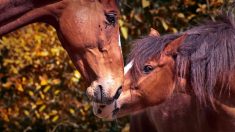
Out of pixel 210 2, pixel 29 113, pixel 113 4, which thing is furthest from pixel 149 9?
pixel 113 4

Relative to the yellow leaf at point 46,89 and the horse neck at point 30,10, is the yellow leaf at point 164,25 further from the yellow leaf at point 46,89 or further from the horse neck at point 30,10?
the horse neck at point 30,10

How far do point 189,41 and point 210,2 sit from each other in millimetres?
1280

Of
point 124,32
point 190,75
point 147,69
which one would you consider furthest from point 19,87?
point 190,75

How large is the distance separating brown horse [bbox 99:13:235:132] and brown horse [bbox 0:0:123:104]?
0.72 meters

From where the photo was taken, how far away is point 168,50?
3947 mm

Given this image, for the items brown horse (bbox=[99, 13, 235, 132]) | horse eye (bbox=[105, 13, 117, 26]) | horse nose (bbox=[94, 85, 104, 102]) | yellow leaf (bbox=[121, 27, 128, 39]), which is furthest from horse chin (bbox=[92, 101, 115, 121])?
yellow leaf (bbox=[121, 27, 128, 39])

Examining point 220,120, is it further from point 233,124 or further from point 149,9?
point 149,9

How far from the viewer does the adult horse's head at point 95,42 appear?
2988 mm

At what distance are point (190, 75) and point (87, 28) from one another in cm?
99

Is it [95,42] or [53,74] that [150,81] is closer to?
[95,42]

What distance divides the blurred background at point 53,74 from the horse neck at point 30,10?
220 centimetres

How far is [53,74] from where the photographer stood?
18.0ft

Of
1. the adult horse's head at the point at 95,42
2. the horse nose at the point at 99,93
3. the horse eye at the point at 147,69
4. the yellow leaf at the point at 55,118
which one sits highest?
the adult horse's head at the point at 95,42

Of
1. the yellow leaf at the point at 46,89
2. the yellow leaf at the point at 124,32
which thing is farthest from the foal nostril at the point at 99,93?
the yellow leaf at the point at 46,89
